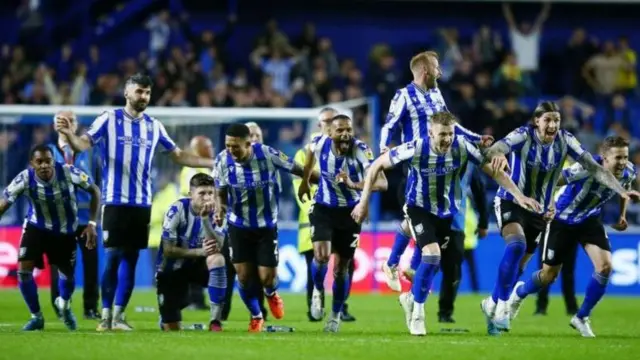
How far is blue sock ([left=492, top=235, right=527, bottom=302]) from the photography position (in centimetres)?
1355

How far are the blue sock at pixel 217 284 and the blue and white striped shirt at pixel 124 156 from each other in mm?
911

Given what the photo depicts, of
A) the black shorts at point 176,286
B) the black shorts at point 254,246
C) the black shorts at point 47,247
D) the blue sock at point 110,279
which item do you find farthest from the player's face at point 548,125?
the black shorts at point 47,247

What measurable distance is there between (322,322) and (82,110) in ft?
20.2

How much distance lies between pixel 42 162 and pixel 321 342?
3369mm

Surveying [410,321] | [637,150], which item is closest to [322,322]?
[410,321]

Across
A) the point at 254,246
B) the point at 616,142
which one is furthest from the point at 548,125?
the point at 254,246

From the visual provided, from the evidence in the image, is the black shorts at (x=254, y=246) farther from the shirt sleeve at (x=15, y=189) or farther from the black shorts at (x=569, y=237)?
the black shorts at (x=569, y=237)

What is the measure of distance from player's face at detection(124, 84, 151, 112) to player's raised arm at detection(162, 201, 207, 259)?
1173mm

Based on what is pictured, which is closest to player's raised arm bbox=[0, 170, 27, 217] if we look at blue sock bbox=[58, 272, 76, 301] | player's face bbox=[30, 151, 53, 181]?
player's face bbox=[30, 151, 53, 181]

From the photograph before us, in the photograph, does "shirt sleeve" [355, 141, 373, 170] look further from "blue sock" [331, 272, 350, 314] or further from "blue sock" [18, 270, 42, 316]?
"blue sock" [18, 270, 42, 316]

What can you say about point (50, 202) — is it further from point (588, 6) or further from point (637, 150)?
point (588, 6)

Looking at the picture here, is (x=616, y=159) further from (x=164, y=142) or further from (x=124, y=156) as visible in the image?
(x=124, y=156)

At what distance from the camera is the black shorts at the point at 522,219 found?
13836 millimetres

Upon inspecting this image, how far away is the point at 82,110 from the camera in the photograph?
2028cm
